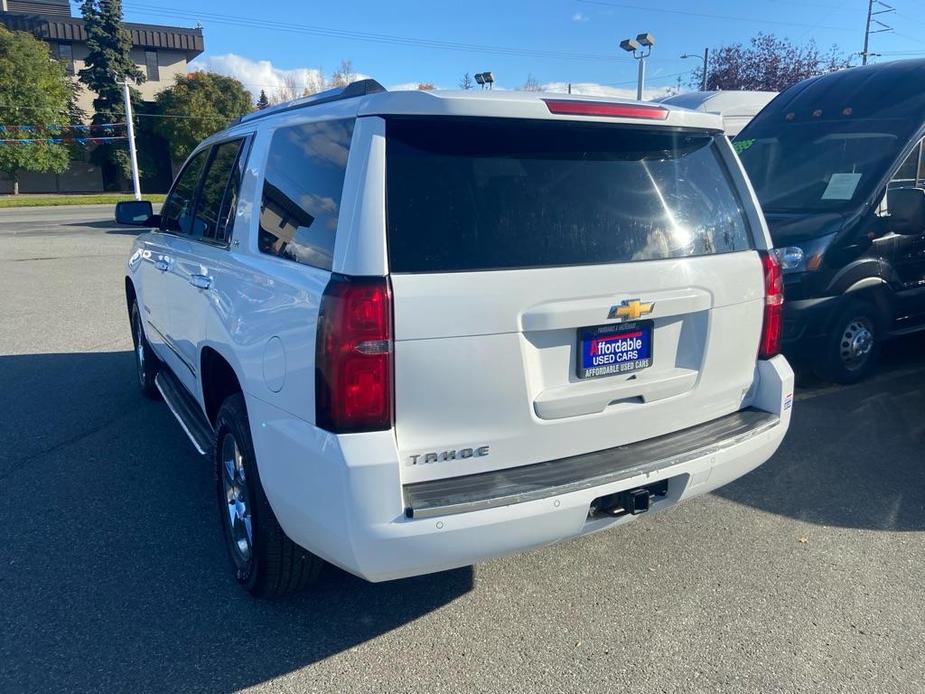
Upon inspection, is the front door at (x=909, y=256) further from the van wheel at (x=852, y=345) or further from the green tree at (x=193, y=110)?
the green tree at (x=193, y=110)

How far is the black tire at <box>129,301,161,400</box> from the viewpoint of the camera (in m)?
5.88

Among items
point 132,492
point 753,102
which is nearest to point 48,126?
point 753,102

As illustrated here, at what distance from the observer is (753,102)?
520 inches

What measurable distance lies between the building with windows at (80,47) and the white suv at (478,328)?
53070 mm

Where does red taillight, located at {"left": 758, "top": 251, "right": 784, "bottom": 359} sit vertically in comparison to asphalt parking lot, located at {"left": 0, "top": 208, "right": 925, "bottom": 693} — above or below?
above

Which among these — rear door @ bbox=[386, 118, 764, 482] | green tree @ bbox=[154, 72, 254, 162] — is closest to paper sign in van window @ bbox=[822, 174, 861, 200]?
rear door @ bbox=[386, 118, 764, 482]

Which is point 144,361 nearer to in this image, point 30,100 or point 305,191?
point 305,191

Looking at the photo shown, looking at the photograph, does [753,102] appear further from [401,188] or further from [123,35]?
[123,35]

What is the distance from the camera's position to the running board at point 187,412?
3794 mm

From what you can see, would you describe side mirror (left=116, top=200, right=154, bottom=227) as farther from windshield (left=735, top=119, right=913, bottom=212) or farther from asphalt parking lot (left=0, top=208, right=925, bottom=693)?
windshield (left=735, top=119, right=913, bottom=212)

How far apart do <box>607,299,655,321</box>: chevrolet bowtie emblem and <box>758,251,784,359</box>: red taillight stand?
819mm

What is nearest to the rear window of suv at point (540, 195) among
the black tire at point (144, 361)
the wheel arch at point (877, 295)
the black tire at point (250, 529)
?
the black tire at point (250, 529)

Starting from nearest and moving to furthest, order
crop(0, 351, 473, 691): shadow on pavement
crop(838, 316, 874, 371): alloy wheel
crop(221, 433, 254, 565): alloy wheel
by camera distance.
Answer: crop(0, 351, 473, 691): shadow on pavement → crop(221, 433, 254, 565): alloy wheel → crop(838, 316, 874, 371): alloy wheel

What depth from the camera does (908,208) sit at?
571cm
